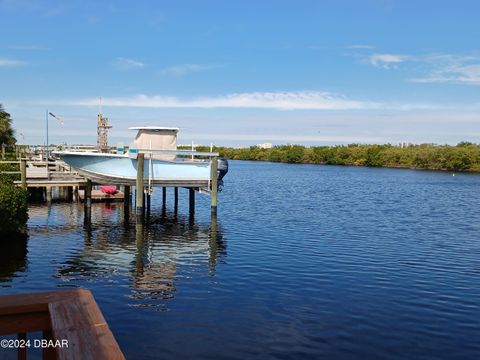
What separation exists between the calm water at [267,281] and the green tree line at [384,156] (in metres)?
93.9

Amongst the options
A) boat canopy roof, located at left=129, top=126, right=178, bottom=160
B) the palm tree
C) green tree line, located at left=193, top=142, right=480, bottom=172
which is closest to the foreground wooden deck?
boat canopy roof, located at left=129, top=126, right=178, bottom=160

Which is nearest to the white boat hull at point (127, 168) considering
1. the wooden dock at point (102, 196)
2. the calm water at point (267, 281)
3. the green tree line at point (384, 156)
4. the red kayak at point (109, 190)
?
the calm water at point (267, 281)

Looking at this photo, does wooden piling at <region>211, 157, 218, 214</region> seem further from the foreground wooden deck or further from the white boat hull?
the foreground wooden deck

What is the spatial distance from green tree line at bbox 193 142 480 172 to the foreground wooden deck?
12316 centimetres

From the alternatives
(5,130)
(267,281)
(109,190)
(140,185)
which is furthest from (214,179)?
(5,130)

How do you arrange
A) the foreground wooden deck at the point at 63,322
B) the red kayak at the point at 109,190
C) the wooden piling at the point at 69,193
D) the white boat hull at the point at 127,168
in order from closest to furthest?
1. the foreground wooden deck at the point at 63,322
2. the white boat hull at the point at 127,168
3. the red kayak at the point at 109,190
4. the wooden piling at the point at 69,193

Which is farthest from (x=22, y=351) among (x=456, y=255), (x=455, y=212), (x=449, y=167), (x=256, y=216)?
(x=449, y=167)

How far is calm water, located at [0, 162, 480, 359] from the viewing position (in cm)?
1084

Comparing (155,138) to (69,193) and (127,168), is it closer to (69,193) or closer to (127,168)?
(127,168)

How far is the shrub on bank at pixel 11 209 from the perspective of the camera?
18.9m

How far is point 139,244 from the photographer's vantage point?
21.7 m

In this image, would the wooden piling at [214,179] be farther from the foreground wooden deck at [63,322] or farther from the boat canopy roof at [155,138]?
the foreground wooden deck at [63,322]

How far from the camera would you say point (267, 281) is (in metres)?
15.7

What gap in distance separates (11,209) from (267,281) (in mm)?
10995
